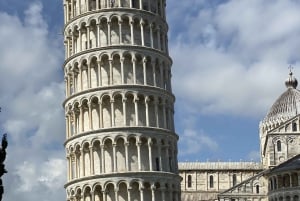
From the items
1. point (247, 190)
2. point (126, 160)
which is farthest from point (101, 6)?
point (247, 190)

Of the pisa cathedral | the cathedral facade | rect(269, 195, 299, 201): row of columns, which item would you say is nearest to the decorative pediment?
the cathedral facade

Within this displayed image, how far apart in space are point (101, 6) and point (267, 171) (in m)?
35.1

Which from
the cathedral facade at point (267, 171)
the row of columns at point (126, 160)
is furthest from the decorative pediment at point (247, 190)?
the row of columns at point (126, 160)

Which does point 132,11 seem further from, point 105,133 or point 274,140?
point 274,140

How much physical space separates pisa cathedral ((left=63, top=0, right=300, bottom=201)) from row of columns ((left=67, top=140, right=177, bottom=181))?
0.19 feet

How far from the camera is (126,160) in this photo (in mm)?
45750

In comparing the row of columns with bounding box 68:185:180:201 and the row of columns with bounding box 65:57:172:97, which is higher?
the row of columns with bounding box 65:57:172:97

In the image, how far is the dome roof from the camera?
93.3 meters

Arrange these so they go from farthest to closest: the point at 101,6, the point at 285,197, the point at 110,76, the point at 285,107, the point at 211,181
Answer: the point at 285,107
the point at 211,181
the point at 285,197
the point at 101,6
the point at 110,76

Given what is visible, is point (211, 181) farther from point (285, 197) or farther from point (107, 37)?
point (107, 37)

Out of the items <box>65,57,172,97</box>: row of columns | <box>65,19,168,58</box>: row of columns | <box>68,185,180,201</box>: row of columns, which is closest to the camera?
<box>68,185,180,201</box>: row of columns

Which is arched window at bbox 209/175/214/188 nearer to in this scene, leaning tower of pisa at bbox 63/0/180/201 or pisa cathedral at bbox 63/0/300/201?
pisa cathedral at bbox 63/0/300/201

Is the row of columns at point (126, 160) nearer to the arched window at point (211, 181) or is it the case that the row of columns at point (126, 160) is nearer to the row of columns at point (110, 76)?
the row of columns at point (110, 76)

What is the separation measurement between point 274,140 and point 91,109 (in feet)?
130
